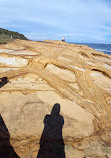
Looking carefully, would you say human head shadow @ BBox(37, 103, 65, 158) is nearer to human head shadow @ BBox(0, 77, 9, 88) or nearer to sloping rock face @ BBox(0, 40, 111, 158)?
sloping rock face @ BBox(0, 40, 111, 158)

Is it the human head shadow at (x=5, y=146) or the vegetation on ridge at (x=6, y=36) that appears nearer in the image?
the human head shadow at (x=5, y=146)

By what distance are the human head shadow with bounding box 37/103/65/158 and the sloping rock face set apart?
0.03 meters

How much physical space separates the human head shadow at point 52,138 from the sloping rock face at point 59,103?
3 centimetres

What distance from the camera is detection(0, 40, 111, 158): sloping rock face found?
2.49 meters

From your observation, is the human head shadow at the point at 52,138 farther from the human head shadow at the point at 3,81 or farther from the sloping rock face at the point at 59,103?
the human head shadow at the point at 3,81

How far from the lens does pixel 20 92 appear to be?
3.78 m

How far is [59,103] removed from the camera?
3.49 meters

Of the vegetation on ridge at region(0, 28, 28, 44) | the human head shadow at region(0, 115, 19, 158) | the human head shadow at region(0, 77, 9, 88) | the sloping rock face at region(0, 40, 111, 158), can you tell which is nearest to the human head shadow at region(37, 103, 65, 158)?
the sloping rock face at region(0, 40, 111, 158)

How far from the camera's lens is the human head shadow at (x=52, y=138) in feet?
7.66

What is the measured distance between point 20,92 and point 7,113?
929 mm

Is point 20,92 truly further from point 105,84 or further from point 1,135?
point 105,84

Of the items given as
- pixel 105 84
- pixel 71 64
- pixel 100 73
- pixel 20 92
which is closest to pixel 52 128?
pixel 20 92

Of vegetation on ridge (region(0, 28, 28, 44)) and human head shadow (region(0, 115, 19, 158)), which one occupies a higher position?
vegetation on ridge (region(0, 28, 28, 44))

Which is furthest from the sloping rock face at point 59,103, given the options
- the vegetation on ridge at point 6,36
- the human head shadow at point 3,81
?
the vegetation on ridge at point 6,36
